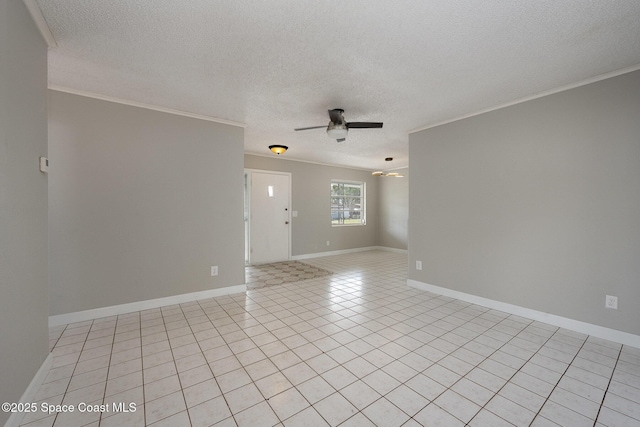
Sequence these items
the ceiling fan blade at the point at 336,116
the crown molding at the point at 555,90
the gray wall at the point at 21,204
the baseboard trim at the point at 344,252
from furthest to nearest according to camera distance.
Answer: the baseboard trim at the point at 344,252
the ceiling fan blade at the point at 336,116
the crown molding at the point at 555,90
the gray wall at the point at 21,204

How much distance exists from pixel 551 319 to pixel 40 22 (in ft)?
16.8

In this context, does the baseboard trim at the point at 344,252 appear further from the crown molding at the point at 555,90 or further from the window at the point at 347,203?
the crown molding at the point at 555,90

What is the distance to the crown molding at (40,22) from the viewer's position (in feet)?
5.23

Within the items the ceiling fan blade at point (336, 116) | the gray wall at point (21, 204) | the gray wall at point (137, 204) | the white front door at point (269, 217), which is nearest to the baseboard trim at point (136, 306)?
the gray wall at point (137, 204)

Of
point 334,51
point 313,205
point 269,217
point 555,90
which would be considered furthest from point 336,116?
point 313,205

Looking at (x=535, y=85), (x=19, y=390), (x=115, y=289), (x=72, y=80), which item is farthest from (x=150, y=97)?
(x=535, y=85)

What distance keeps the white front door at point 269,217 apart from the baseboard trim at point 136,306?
2118mm

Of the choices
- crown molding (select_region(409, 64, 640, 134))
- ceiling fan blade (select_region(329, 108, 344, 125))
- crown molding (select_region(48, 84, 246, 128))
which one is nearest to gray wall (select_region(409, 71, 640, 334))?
crown molding (select_region(409, 64, 640, 134))

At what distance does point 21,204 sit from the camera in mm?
1537

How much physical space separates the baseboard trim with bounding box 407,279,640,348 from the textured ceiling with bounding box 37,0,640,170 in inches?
95.1

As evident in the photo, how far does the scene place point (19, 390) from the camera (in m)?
1.48

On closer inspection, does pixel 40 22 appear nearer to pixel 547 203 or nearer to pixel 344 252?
pixel 547 203

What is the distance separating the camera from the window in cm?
728

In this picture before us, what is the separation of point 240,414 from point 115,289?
239 cm
